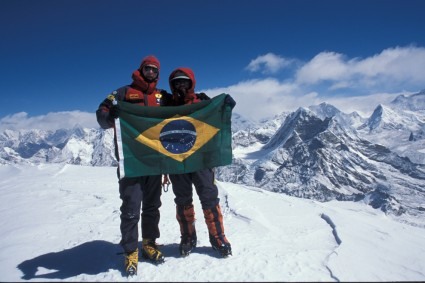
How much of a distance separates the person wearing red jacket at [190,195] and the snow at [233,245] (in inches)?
12.3

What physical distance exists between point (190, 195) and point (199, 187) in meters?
0.29

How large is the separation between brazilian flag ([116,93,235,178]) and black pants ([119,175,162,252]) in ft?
0.71

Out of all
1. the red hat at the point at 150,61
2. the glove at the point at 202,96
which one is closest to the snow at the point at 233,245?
the glove at the point at 202,96

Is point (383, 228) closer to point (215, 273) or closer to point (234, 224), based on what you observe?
point (234, 224)

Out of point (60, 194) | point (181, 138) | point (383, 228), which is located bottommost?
point (383, 228)

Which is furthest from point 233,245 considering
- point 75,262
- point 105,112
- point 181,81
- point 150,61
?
point 150,61

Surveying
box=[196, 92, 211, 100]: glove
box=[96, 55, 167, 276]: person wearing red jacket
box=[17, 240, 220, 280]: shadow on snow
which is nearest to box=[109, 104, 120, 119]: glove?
box=[96, 55, 167, 276]: person wearing red jacket

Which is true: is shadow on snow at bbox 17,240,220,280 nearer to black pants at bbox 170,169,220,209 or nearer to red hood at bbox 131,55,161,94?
black pants at bbox 170,169,220,209

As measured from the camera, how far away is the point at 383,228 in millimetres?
8492

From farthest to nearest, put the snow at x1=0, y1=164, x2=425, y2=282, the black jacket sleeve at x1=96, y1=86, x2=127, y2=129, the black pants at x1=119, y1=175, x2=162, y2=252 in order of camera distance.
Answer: the black jacket sleeve at x1=96, y1=86, x2=127, y2=129 → the black pants at x1=119, y1=175, x2=162, y2=252 → the snow at x1=0, y1=164, x2=425, y2=282

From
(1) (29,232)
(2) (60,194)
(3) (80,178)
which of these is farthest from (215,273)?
(3) (80,178)

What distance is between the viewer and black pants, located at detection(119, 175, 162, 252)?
598cm

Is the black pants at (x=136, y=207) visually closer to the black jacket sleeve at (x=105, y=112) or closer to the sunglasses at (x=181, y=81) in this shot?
the black jacket sleeve at (x=105, y=112)

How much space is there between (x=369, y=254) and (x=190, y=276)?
10.8ft
